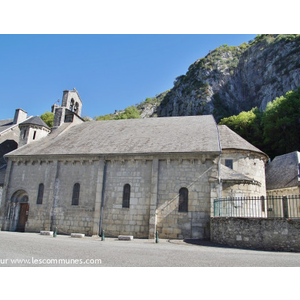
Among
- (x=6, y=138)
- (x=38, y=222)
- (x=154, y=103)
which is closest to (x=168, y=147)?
(x=38, y=222)

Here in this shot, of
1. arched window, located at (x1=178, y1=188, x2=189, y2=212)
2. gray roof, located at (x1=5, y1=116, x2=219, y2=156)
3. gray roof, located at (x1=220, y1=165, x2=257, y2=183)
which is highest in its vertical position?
gray roof, located at (x1=5, y1=116, x2=219, y2=156)

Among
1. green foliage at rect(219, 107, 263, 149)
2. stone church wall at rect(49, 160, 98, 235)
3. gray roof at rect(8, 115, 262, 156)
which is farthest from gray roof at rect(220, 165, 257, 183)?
green foliage at rect(219, 107, 263, 149)

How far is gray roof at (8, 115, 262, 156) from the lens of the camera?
20.4m

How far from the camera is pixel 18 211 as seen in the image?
2312 cm

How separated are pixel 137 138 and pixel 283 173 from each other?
50.3 ft

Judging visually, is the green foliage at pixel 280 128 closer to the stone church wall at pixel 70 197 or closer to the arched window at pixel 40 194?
the stone church wall at pixel 70 197

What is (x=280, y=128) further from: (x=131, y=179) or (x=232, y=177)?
(x=131, y=179)

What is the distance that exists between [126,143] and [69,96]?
468 inches

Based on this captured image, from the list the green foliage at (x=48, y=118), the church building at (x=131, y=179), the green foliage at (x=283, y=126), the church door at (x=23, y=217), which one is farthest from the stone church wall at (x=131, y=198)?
the green foliage at (x=48, y=118)

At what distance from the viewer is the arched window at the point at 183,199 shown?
18.8 m

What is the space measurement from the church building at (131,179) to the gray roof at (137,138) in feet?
0.26

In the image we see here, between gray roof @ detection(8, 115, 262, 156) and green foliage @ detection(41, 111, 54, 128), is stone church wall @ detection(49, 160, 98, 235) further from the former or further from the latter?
green foliage @ detection(41, 111, 54, 128)

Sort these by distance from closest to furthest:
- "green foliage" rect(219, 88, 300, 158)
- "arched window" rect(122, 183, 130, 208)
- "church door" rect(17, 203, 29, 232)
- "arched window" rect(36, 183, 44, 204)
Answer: "arched window" rect(122, 183, 130, 208), "arched window" rect(36, 183, 44, 204), "church door" rect(17, 203, 29, 232), "green foliage" rect(219, 88, 300, 158)

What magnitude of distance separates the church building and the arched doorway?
8 centimetres
